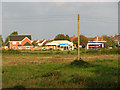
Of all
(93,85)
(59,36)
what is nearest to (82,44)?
(59,36)

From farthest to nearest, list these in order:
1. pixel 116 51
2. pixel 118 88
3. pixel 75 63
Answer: pixel 116 51, pixel 75 63, pixel 118 88

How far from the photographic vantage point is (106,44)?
86.9 meters

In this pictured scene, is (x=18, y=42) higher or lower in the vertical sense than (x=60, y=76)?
higher

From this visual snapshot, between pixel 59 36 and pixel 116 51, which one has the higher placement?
pixel 59 36

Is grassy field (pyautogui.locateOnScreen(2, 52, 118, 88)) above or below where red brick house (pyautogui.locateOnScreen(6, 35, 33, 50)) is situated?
below

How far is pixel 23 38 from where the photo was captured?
3590 inches

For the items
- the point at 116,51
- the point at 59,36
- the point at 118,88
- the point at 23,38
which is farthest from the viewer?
the point at 59,36

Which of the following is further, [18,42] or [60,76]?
[18,42]

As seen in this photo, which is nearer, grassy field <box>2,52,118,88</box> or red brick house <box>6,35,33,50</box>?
grassy field <box>2,52,118,88</box>

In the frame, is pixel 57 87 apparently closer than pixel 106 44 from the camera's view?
Yes

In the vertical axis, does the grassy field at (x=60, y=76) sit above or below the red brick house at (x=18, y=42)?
below

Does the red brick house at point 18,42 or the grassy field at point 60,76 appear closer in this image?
the grassy field at point 60,76

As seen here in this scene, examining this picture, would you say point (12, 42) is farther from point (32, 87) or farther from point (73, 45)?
point (32, 87)

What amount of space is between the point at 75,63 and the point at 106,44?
7097 cm
